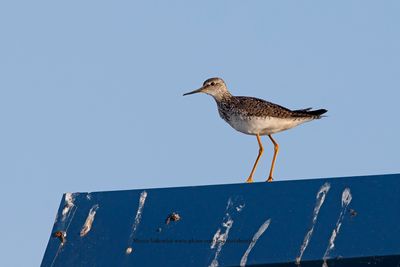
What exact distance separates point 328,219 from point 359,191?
45 centimetres

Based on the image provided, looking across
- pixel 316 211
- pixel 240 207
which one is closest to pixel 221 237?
pixel 240 207

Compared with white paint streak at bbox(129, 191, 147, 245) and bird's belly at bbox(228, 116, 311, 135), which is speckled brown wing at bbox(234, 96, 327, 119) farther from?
white paint streak at bbox(129, 191, 147, 245)

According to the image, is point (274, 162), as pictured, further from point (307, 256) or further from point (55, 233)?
point (307, 256)

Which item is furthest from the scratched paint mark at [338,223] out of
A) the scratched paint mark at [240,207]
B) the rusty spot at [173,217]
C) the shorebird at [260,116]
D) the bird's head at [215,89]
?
the bird's head at [215,89]

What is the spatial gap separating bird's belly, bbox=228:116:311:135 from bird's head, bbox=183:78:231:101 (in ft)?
3.24

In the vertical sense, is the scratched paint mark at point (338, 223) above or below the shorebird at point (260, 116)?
above

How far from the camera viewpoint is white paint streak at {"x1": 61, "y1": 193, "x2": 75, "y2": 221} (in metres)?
14.9

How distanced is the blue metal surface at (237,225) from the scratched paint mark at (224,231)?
1 cm

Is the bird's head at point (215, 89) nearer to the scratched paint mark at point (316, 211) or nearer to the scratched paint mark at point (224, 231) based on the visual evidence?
the scratched paint mark at point (224, 231)

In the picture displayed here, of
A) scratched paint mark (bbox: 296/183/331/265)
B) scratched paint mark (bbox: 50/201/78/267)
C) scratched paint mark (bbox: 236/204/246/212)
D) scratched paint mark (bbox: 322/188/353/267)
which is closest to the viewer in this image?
scratched paint mark (bbox: 322/188/353/267)

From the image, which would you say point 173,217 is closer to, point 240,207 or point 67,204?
point 240,207

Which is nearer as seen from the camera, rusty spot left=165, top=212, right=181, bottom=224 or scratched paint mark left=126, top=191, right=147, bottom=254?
rusty spot left=165, top=212, right=181, bottom=224

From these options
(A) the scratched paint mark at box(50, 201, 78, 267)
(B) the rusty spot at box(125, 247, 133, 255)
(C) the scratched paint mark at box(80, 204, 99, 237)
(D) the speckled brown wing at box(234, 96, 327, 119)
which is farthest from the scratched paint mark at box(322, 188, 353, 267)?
(D) the speckled brown wing at box(234, 96, 327, 119)

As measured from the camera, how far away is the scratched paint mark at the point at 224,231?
13492 mm
